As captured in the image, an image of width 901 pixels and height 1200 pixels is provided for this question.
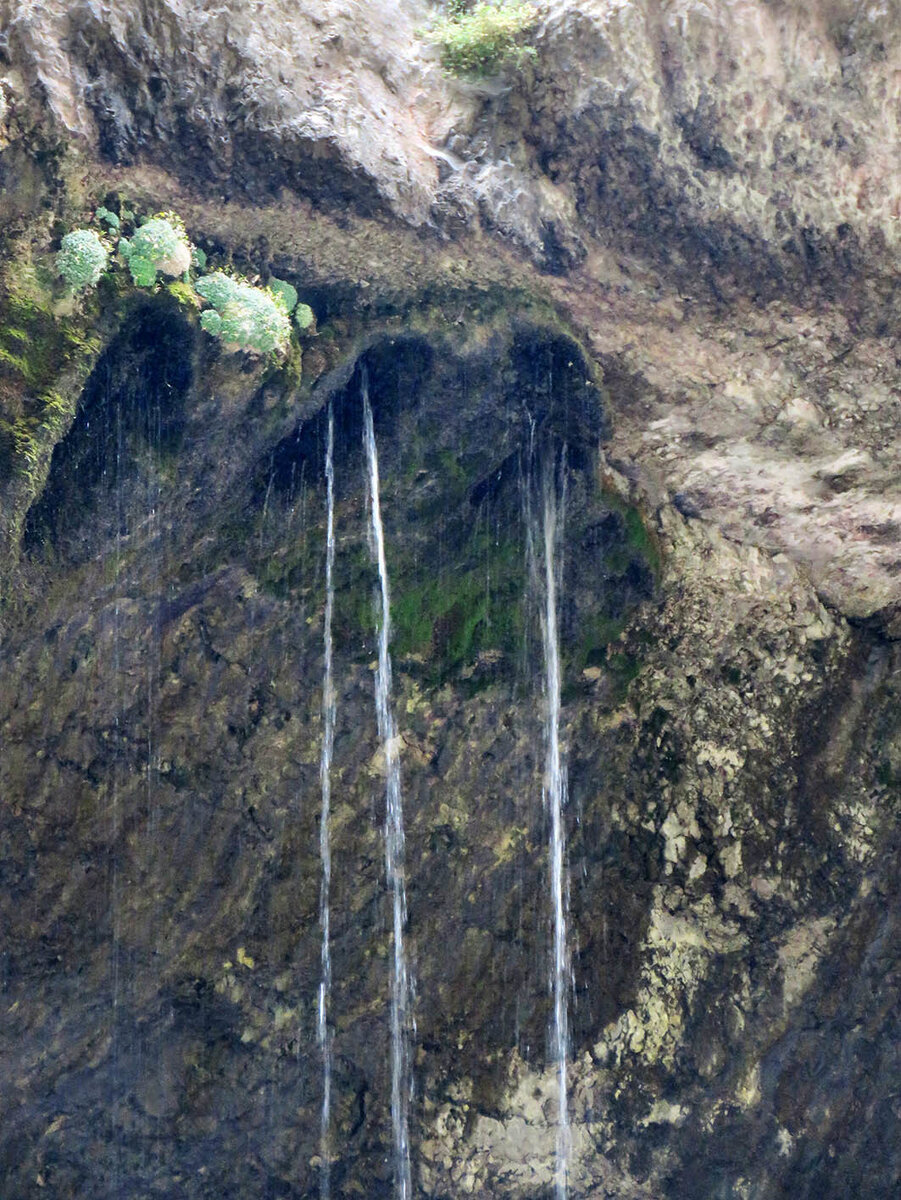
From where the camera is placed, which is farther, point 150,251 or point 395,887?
point 395,887

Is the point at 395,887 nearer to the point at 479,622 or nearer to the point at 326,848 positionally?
the point at 326,848

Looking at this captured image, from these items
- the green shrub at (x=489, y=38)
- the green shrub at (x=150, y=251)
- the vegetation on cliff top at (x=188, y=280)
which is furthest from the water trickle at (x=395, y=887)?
the green shrub at (x=489, y=38)

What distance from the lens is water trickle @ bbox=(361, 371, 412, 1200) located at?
37.7 ft

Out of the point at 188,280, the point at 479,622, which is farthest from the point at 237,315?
the point at 479,622

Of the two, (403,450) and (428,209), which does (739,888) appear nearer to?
(403,450)

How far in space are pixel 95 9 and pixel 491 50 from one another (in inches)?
130

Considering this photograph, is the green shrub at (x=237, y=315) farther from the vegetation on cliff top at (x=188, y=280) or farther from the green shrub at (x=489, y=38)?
the green shrub at (x=489, y=38)

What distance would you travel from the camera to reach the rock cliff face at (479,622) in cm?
1019

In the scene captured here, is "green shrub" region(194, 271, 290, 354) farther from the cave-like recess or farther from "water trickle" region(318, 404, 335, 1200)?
"water trickle" region(318, 404, 335, 1200)

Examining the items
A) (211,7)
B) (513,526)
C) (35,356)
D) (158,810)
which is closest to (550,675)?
(513,526)

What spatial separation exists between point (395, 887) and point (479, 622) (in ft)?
8.91

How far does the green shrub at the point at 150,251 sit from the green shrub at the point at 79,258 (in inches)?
10.2

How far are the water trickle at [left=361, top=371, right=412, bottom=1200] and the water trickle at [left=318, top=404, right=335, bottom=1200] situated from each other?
446mm

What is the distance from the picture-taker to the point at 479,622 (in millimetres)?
11992
